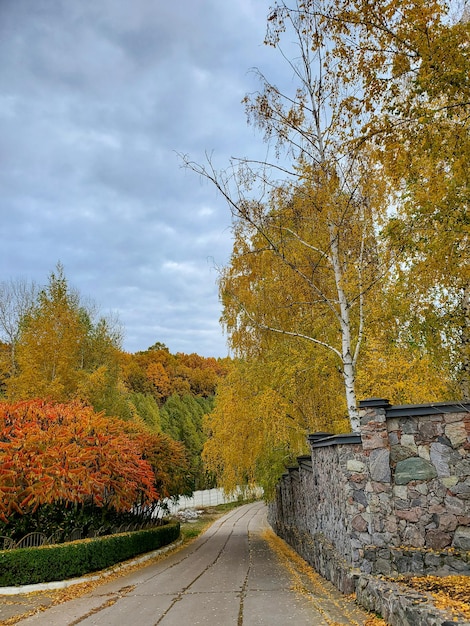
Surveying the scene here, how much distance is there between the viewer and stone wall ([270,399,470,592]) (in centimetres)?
613

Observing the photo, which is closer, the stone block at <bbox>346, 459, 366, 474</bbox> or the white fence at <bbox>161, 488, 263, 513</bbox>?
the stone block at <bbox>346, 459, 366, 474</bbox>

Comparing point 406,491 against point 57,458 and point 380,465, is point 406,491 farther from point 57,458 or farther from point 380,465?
point 57,458

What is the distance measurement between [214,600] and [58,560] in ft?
13.9

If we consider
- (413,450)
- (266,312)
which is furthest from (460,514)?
(266,312)

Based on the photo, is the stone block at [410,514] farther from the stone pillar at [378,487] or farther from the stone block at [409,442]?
the stone block at [409,442]

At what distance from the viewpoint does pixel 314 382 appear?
36.6 feet

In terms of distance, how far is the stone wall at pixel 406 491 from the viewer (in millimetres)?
6133

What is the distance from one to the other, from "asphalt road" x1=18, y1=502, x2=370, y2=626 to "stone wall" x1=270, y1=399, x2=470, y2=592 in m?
0.81

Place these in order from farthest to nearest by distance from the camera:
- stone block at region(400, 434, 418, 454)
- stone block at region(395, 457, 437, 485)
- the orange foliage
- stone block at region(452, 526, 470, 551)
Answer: the orange foliage
stone block at region(400, 434, 418, 454)
stone block at region(395, 457, 437, 485)
stone block at region(452, 526, 470, 551)

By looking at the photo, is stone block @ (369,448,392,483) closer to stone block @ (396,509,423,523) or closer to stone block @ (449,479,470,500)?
stone block @ (396,509,423,523)

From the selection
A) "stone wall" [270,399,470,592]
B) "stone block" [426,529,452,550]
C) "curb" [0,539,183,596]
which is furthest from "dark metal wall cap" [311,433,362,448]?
"curb" [0,539,183,596]

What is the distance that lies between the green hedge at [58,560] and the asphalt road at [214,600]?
77 centimetres

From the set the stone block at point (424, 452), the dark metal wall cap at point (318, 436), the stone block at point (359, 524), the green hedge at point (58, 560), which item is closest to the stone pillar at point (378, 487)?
the stone block at point (359, 524)

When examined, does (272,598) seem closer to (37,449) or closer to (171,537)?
(37,449)
